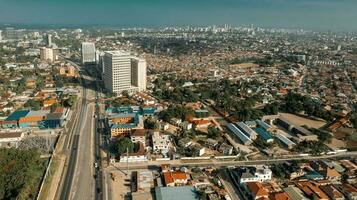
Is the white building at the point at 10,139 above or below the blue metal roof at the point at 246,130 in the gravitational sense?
below

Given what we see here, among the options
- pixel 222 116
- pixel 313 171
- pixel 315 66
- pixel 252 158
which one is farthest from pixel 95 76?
pixel 315 66

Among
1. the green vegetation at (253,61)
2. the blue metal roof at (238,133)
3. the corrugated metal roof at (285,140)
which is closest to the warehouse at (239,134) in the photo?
the blue metal roof at (238,133)

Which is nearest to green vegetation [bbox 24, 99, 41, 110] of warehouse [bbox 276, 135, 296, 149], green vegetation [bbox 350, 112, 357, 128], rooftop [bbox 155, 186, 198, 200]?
rooftop [bbox 155, 186, 198, 200]

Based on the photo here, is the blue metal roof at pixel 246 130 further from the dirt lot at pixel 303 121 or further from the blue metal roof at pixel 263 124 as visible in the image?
the dirt lot at pixel 303 121

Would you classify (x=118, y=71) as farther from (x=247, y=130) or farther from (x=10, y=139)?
(x=247, y=130)

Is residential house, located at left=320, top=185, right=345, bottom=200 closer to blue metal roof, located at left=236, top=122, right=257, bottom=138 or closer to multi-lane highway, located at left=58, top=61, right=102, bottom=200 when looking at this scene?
blue metal roof, located at left=236, top=122, right=257, bottom=138

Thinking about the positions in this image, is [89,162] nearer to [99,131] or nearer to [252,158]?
[99,131]

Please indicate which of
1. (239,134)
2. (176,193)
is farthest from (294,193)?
(239,134)

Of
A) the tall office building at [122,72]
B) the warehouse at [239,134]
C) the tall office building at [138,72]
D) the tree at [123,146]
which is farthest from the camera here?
the tall office building at [138,72]
